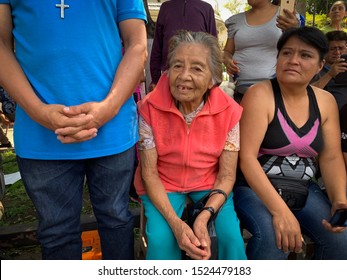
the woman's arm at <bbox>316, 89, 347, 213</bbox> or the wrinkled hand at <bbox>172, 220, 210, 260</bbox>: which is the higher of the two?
the woman's arm at <bbox>316, 89, 347, 213</bbox>

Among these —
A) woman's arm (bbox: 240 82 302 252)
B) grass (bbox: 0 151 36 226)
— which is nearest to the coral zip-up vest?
woman's arm (bbox: 240 82 302 252)

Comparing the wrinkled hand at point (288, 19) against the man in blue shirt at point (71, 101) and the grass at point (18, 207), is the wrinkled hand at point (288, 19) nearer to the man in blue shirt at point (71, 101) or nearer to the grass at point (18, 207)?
the man in blue shirt at point (71, 101)

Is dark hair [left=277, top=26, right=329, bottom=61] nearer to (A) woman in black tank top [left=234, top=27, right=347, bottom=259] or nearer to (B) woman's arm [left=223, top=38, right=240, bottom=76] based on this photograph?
(A) woman in black tank top [left=234, top=27, right=347, bottom=259]

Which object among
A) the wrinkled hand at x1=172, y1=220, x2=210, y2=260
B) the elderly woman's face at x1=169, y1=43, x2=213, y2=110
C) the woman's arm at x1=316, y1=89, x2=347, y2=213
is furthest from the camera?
the woman's arm at x1=316, y1=89, x2=347, y2=213

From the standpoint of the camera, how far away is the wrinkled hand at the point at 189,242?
1871mm

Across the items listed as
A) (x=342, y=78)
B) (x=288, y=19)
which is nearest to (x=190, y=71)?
(x=288, y=19)

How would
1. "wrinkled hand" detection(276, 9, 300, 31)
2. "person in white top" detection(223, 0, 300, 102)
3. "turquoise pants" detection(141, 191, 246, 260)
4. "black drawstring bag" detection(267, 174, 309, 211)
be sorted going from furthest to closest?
"person in white top" detection(223, 0, 300, 102) → "wrinkled hand" detection(276, 9, 300, 31) → "black drawstring bag" detection(267, 174, 309, 211) → "turquoise pants" detection(141, 191, 246, 260)

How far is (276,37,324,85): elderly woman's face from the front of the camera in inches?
88.3

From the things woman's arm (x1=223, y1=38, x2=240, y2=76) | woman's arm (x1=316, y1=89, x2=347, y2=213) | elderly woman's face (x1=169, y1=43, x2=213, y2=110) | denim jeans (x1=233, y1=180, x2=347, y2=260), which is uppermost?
elderly woman's face (x1=169, y1=43, x2=213, y2=110)

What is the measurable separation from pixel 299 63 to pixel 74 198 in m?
1.57

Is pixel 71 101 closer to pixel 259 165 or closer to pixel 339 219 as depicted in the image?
pixel 259 165

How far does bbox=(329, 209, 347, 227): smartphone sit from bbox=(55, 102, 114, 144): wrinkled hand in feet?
4.74

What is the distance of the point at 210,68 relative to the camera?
7.01 feet

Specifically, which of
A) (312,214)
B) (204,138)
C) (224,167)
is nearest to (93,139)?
(204,138)
